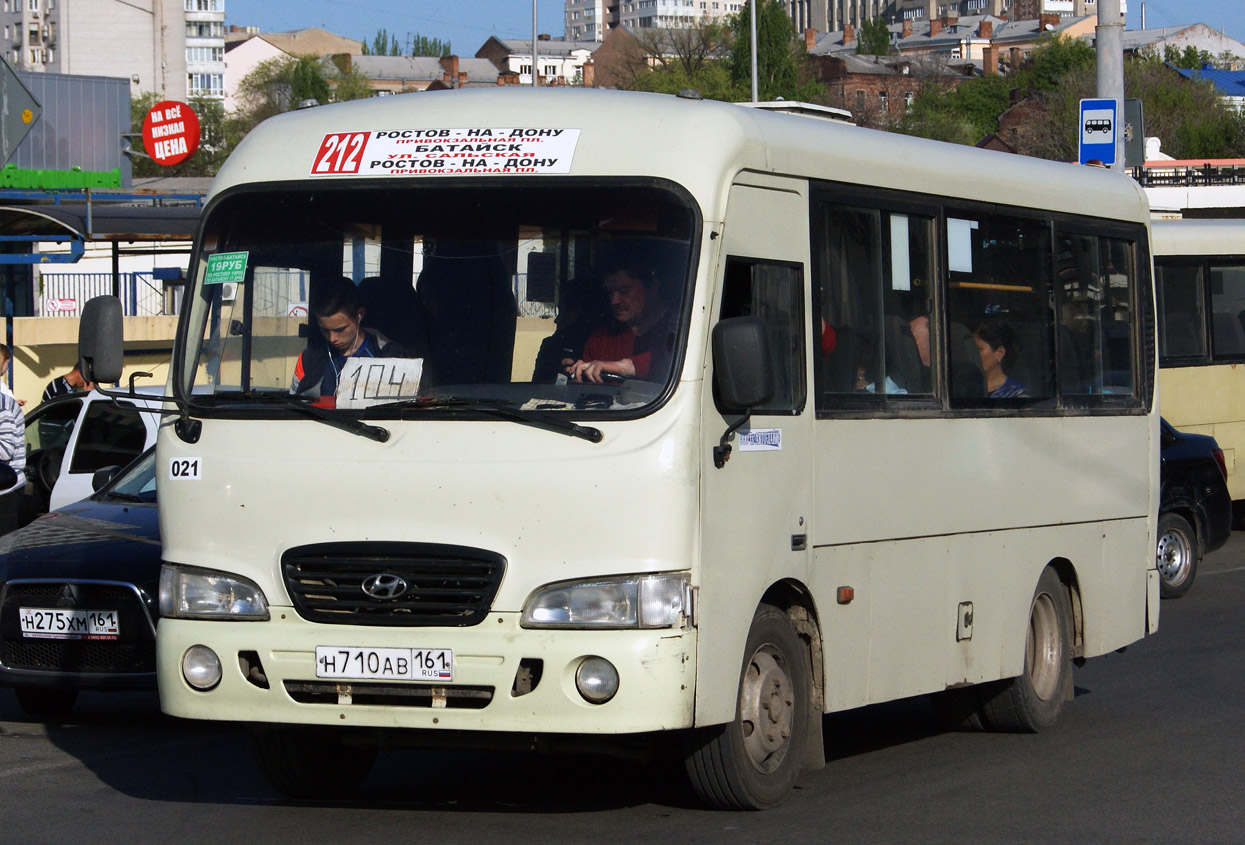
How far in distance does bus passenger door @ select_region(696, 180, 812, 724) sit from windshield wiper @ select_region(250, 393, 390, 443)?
1143mm

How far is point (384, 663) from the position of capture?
6.24 metres

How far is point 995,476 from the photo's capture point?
8461mm

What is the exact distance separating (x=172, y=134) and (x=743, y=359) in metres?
37.7

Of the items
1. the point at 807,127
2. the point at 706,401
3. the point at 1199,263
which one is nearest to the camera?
the point at 706,401

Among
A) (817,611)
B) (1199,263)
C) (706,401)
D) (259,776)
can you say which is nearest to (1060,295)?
(817,611)

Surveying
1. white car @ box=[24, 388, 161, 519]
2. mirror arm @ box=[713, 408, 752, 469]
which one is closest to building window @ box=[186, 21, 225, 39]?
white car @ box=[24, 388, 161, 519]

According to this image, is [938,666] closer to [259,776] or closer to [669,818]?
[669,818]

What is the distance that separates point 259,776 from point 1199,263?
46.3 feet

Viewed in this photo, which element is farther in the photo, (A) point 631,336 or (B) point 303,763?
(B) point 303,763

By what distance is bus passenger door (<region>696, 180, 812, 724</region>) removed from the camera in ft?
20.7

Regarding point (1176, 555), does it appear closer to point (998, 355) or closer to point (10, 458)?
point (998, 355)

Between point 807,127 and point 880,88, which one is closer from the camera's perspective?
point 807,127

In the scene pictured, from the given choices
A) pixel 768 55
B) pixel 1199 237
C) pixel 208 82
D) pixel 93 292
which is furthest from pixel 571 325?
pixel 208 82

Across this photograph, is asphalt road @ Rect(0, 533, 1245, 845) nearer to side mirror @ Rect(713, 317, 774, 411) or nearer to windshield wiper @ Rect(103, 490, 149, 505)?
windshield wiper @ Rect(103, 490, 149, 505)
